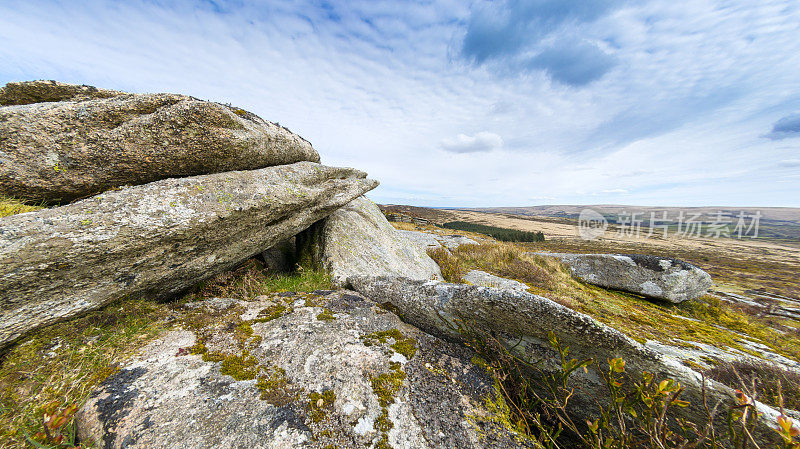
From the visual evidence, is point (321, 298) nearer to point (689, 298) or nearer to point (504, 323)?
point (504, 323)

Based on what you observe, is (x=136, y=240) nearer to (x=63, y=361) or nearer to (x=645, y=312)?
(x=63, y=361)

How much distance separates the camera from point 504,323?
3.88 meters

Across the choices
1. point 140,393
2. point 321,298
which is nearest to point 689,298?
point 321,298

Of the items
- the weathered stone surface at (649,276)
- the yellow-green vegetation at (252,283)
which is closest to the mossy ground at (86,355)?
the yellow-green vegetation at (252,283)

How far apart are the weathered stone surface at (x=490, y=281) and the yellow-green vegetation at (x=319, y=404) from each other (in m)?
7.52

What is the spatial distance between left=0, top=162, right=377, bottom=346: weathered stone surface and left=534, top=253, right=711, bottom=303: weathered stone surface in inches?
499

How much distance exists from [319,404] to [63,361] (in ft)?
11.7

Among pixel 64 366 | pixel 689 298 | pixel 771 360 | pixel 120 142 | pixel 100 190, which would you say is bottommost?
pixel 689 298

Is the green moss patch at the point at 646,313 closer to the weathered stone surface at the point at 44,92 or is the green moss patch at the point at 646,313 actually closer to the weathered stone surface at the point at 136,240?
the weathered stone surface at the point at 136,240

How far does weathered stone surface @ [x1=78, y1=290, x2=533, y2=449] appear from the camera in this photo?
2.78 meters

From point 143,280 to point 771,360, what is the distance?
12.2 meters

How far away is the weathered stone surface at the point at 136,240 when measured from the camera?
11.8 feet

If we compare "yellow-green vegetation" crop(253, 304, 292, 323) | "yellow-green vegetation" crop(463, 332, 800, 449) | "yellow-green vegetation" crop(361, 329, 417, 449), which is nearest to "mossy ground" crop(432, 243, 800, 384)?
"yellow-green vegetation" crop(463, 332, 800, 449)

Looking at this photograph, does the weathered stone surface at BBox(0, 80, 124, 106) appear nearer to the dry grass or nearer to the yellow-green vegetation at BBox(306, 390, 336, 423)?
the yellow-green vegetation at BBox(306, 390, 336, 423)
